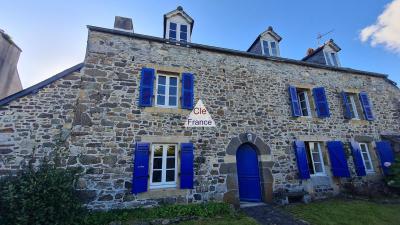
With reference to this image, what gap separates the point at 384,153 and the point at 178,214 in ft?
31.4

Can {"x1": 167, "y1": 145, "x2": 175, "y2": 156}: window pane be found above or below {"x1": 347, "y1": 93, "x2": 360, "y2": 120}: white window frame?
below

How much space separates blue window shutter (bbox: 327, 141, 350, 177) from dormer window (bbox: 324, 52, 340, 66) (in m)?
4.45


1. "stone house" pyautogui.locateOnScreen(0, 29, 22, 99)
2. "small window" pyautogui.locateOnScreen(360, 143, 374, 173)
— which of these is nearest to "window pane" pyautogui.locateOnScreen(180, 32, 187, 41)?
"stone house" pyautogui.locateOnScreen(0, 29, 22, 99)

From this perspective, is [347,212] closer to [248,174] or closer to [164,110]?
[248,174]

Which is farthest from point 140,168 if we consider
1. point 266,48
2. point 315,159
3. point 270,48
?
point 270,48

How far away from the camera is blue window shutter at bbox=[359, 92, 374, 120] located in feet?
29.5

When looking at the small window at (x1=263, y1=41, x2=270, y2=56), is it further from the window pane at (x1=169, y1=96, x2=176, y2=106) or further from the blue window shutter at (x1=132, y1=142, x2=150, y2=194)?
the blue window shutter at (x1=132, y1=142, x2=150, y2=194)

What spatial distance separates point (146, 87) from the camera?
20.8 feet

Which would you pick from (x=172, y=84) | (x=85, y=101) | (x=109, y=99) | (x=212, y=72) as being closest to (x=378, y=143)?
(x=212, y=72)

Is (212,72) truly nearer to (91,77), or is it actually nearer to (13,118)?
(91,77)

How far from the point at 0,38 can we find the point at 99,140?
23.0ft

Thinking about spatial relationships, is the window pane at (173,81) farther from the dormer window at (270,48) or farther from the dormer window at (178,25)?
the dormer window at (270,48)

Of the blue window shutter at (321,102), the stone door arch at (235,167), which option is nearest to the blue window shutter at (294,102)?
the blue window shutter at (321,102)

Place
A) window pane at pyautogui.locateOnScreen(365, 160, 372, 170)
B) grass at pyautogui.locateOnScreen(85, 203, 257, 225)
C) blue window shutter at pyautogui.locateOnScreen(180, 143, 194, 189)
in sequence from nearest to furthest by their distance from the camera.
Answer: grass at pyautogui.locateOnScreen(85, 203, 257, 225) < blue window shutter at pyautogui.locateOnScreen(180, 143, 194, 189) < window pane at pyautogui.locateOnScreen(365, 160, 372, 170)
